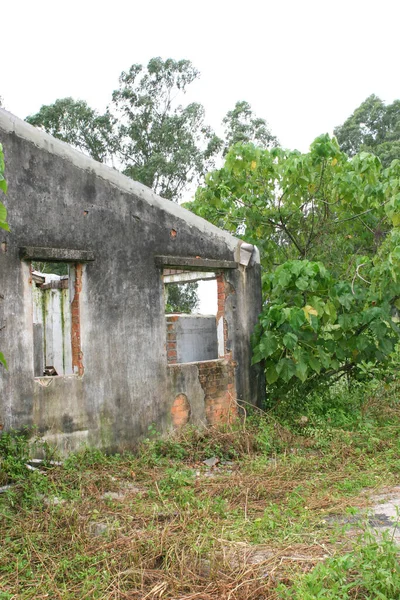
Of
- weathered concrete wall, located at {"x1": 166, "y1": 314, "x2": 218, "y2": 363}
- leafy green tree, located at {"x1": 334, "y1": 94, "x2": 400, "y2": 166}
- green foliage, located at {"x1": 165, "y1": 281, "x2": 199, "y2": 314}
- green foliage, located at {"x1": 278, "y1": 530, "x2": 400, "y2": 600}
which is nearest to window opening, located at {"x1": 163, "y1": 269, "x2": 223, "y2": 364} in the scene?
weathered concrete wall, located at {"x1": 166, "y1": 314, "x2": 218, "y2": 363}

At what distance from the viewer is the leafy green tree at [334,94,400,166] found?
92.0 feet

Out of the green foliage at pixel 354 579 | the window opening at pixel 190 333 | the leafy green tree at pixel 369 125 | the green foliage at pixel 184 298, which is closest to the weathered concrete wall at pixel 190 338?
the window opening at pixel 190 333

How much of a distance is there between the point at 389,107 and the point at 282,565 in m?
27.2

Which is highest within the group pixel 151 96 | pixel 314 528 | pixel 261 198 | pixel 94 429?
pixel 151 96

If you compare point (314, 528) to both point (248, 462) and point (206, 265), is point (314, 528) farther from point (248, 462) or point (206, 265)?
point (206, 265)

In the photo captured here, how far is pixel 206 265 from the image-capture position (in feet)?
26.6

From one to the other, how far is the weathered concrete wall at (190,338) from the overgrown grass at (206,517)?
4.43 ft

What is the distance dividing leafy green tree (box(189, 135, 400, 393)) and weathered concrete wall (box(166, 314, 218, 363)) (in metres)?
0.94

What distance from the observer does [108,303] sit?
707cm

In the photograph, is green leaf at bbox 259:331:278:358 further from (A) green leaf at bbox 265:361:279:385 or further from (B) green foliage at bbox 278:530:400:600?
(B) green foliage at bbox 278:530:400:600

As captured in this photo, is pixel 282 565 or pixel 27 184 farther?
pixel 27 184

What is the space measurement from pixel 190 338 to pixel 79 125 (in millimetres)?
16635

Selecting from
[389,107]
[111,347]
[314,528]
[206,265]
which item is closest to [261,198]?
[206,265]

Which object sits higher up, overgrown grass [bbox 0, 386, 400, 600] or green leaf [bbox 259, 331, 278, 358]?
green leaf [bbox 259, 331, 278, 358]
